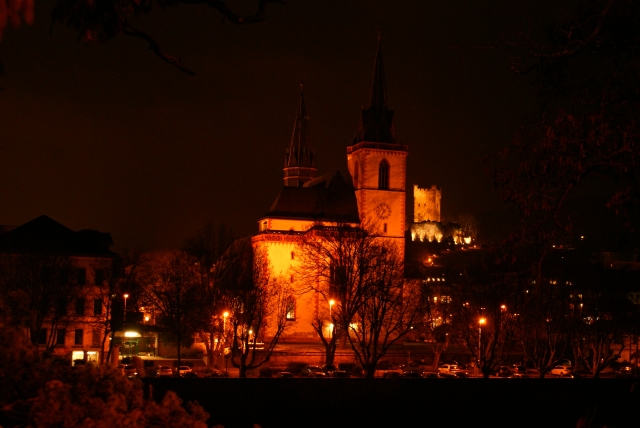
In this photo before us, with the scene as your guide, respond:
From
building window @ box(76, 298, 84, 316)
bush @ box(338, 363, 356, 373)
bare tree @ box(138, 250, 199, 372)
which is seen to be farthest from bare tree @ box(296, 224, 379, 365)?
building window @ box(76, 298, 84, 316)

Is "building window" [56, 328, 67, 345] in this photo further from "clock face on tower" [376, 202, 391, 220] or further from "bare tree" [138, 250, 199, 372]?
"clock face on tower" [376, 202, 391, 220]

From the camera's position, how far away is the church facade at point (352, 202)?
9981 cm

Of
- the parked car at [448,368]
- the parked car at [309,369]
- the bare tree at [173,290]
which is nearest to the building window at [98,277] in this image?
the bare tree at [173,290]

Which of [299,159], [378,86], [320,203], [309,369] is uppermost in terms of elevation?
[378,86]

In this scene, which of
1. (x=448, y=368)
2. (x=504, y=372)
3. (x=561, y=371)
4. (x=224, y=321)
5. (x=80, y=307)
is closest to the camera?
(x=504, y=372)

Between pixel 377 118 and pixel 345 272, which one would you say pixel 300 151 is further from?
pixel 345 272

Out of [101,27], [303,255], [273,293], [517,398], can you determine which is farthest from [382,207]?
Result: [101,27]

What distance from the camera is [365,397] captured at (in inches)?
1148

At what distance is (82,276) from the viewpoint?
68375mm

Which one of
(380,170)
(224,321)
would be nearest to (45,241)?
(224,321)

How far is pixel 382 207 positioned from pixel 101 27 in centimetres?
9672

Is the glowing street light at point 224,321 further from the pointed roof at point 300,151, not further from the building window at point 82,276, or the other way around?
the pointed roof at point 300,151

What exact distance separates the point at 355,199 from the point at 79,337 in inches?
1794

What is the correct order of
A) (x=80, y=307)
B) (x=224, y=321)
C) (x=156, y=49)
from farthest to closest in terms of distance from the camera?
(x=80, y=307) → (x=224, y=321) → (x=156, y=49)
